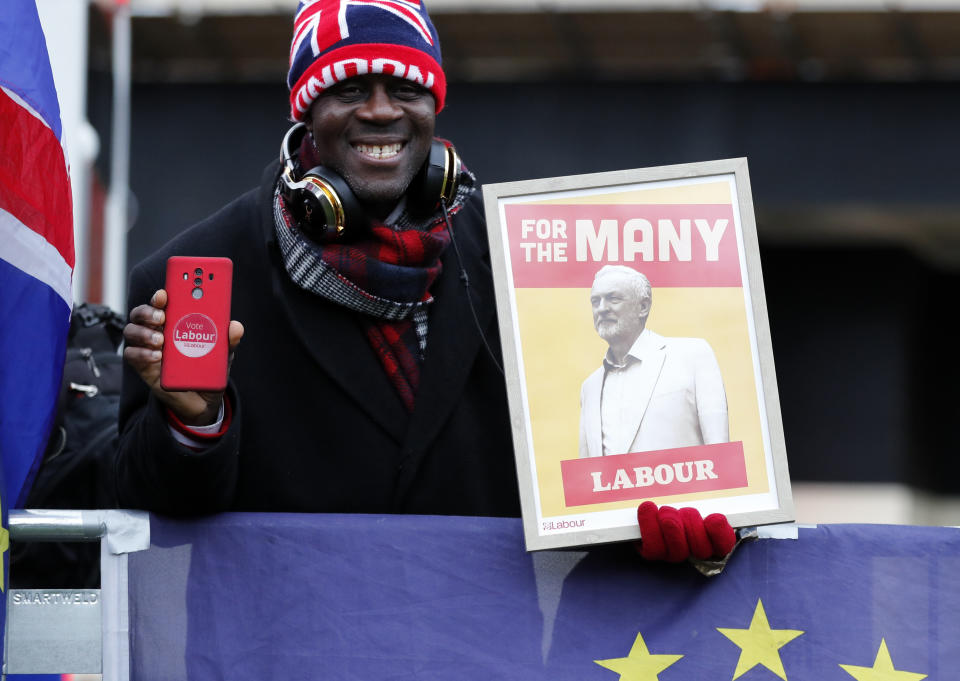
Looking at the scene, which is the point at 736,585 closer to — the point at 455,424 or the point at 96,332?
the point at 455,424

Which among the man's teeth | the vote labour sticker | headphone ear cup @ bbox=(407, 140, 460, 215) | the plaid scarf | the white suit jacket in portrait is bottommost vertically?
Result: the white suit jacket in portrait

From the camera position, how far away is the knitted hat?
2.72 meters

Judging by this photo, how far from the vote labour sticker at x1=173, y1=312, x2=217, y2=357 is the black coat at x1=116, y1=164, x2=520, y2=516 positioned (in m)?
0.40

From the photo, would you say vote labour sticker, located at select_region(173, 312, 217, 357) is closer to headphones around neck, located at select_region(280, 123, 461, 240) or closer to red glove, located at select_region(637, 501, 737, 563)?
headphones around neck, located at select_region(280, 123, 461, 240)

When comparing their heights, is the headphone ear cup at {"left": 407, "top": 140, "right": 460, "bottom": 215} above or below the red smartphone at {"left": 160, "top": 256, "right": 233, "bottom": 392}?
above

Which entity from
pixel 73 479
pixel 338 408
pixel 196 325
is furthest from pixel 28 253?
pixel 73 479

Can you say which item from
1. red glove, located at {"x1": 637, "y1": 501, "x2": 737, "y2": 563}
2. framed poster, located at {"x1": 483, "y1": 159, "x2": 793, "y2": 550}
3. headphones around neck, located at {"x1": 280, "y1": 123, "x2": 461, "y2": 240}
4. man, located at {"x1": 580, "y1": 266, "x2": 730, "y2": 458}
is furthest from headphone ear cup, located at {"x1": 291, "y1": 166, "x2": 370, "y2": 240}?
red glove, located at {"x1": 637, "y1": 501, "x2": 737, "y2": 563}

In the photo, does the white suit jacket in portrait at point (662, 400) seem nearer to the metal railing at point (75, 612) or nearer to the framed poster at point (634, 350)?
the framed poster at point (634, 350)

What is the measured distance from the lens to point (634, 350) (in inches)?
91.4

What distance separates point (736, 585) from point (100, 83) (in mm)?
7564

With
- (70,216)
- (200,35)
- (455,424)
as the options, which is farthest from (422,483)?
(200,35)

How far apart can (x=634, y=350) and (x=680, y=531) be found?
1.02ft

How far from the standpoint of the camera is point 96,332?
3705 millimetres

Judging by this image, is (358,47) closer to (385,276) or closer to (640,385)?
(385,276)
